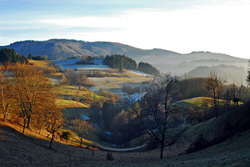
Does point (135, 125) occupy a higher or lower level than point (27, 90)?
lower

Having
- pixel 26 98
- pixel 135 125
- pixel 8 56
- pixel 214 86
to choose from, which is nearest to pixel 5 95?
pixel 26 98

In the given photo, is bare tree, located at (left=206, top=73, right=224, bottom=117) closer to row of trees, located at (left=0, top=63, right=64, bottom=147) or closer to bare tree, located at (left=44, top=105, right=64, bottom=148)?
bare tree, located at (left=44, top=105, right=64, bottom=148)

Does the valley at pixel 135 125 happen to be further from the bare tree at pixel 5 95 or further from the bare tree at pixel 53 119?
the bare tree at pixel 53 119

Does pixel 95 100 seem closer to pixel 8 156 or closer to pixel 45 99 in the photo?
pixel 45 99

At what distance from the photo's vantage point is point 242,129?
2505 centimetres

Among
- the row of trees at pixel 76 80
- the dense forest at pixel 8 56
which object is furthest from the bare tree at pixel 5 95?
the dense forest at pixel 8 56

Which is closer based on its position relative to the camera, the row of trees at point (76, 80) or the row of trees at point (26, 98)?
the row of trees at point (26, 98)

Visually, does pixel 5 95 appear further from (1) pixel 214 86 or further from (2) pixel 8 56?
(2) pixel 8 56

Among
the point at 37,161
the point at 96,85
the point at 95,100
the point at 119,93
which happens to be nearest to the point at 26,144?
the point at 37,161

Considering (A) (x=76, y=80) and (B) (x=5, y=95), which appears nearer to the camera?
(B) (x=5, y=95)

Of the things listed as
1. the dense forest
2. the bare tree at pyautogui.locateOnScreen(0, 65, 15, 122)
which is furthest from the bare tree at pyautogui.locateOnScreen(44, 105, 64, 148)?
the dense forest

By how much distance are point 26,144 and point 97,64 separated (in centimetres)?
17005

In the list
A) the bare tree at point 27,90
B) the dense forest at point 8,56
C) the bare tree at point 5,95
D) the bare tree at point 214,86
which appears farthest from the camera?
the dense forest at point 8,56

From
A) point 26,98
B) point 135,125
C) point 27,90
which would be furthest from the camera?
point 26,98
